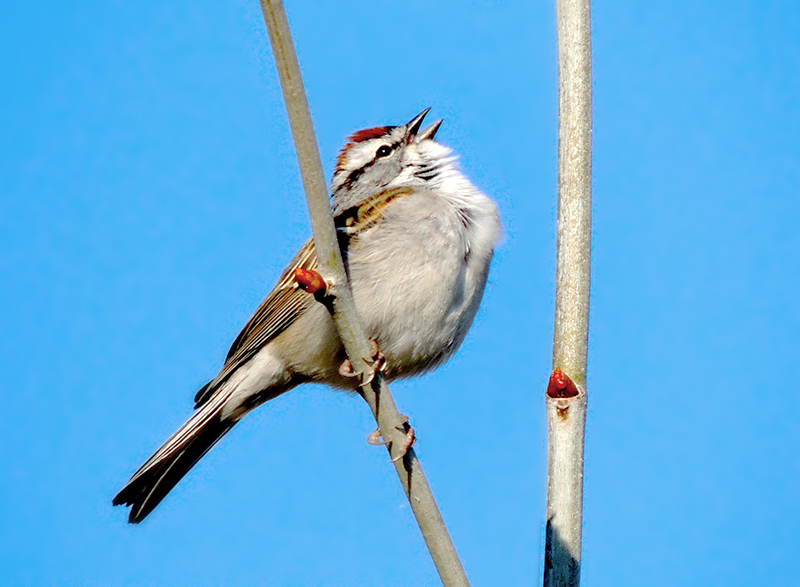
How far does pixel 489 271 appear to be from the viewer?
4.88m

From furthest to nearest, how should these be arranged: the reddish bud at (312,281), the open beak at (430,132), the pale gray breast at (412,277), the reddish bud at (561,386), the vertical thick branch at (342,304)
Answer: the open beak at (430,132)
the pale gray breast at (412,277)
the reddish bud at (561,386)
the reddish bud at (312,281)
the vertical thick branch at (342,304)

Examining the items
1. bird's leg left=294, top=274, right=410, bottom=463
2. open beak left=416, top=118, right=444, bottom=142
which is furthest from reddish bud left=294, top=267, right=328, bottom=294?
open beak left=416, top=118, right=444, bottom=142

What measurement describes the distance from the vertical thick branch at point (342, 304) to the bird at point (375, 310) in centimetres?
114

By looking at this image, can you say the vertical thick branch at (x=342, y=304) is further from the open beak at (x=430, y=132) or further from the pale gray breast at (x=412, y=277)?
the open beak at (x=430, y=132)

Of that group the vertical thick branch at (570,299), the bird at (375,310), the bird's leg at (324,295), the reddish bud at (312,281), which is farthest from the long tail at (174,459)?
the vertical thick branch at (570,299)

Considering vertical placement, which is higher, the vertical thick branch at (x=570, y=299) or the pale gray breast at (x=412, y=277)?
the pale gray breast at (x=412, y=277)

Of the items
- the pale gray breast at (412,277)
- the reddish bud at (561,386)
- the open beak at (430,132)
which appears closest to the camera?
the reddish bud at (561,386)

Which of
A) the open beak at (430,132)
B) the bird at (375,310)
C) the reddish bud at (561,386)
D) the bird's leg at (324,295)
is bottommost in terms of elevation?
the reddish bud at (561,386)

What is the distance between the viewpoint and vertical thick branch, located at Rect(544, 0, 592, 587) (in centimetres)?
291

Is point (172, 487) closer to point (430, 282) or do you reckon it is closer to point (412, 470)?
point (430, 282)

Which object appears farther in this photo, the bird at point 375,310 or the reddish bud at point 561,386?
the bird at point 375,310

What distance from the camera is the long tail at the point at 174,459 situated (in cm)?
451

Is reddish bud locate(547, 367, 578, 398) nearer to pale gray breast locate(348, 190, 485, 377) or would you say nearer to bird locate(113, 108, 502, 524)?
bird locate(113, 108, 502, 524)

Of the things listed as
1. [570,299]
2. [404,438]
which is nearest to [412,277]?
[404,438]
